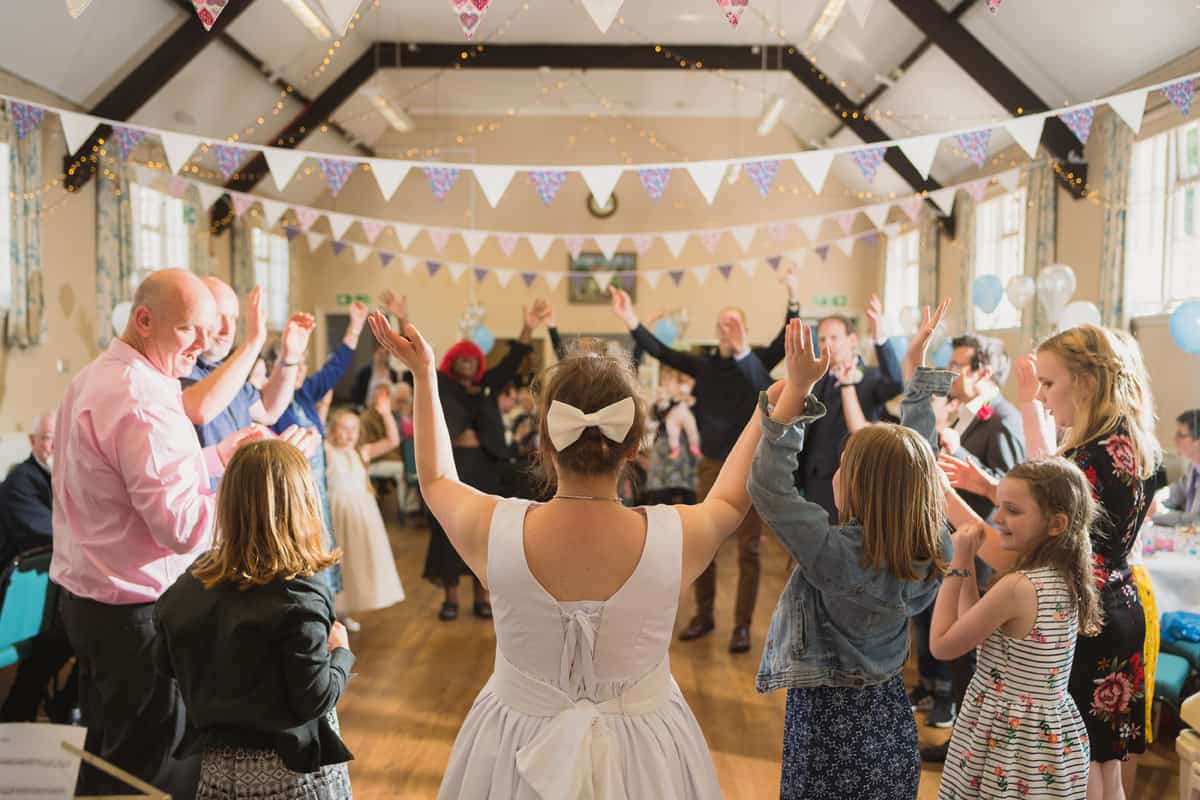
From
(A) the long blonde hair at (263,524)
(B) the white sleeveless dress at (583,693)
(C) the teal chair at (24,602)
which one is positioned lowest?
(C) the teal chair at (24,602)

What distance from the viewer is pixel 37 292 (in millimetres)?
7055

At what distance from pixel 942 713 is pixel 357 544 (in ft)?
8.83

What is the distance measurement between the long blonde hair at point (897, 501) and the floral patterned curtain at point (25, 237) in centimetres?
703

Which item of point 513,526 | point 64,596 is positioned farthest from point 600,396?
→ point 64,596

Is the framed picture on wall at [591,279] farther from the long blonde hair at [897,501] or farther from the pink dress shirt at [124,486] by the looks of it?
the long blonde hair at [897,501]

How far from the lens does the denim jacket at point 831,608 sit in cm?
168

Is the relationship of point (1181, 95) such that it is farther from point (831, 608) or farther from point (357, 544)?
point (357, 544)

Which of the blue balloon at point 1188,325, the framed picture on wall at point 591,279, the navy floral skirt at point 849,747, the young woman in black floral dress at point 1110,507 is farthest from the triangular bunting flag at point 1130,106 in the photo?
the framed picture on wall at point 591,279

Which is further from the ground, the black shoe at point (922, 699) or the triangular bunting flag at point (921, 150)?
the triangular bunting flag at point (921, 150)

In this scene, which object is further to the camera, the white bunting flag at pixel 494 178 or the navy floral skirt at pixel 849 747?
the white bunting flag at pixel 494 178

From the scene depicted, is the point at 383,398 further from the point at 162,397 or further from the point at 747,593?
the point at 162,397

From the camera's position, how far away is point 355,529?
4422 millimetres

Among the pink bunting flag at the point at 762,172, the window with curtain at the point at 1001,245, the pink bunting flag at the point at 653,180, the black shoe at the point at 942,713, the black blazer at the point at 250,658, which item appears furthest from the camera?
the window with curtain at the point at 1001,245

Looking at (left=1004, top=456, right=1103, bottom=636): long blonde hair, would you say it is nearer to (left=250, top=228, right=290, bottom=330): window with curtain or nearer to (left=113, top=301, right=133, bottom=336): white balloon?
(left=113, top=301, right=133, bottom=336): white balloon
